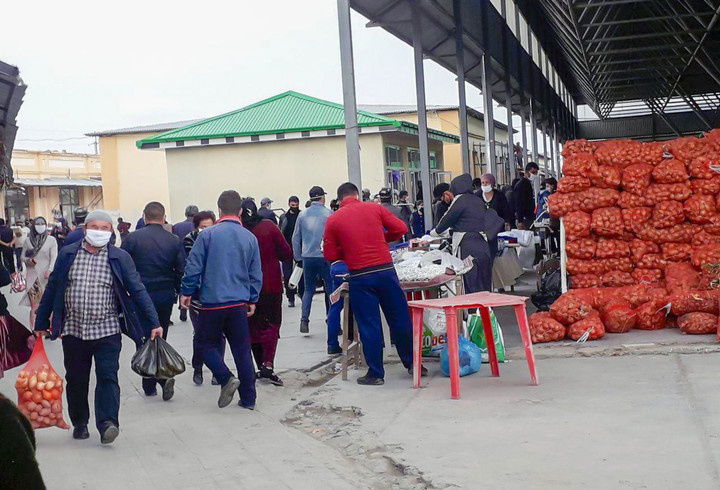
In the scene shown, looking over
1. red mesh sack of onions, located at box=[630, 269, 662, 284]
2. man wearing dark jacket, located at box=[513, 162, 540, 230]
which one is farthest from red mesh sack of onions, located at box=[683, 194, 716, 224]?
man wearing dark jacket, located at box=[513, 162, 540, 230]

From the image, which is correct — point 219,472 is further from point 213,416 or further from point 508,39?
point 508,39

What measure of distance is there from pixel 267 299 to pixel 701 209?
15.9ft

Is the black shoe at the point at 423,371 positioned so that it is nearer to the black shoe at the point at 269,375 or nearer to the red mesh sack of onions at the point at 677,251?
the black shoe at the point at 269,375

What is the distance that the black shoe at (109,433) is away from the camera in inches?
272

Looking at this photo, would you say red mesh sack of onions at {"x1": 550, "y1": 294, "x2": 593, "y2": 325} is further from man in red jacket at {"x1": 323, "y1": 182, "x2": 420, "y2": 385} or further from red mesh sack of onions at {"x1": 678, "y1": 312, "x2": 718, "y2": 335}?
man in red jacket at {"x1": 323, "y1": 182, "x2": 420, "y2": 385}

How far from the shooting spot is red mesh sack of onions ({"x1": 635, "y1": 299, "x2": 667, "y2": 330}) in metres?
10.2

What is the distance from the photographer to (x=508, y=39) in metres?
26.7

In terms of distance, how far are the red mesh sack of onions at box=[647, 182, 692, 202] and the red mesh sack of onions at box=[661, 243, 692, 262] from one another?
0.51m

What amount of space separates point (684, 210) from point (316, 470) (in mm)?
6169

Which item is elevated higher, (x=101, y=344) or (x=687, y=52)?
(x=687, y=52)

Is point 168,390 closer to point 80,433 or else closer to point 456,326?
point 80,433

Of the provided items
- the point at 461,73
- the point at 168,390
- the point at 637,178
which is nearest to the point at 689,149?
the point at 637,178

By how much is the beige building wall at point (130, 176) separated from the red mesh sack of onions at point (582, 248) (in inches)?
1280

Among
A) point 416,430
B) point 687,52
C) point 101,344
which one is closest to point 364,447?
point 416,430
